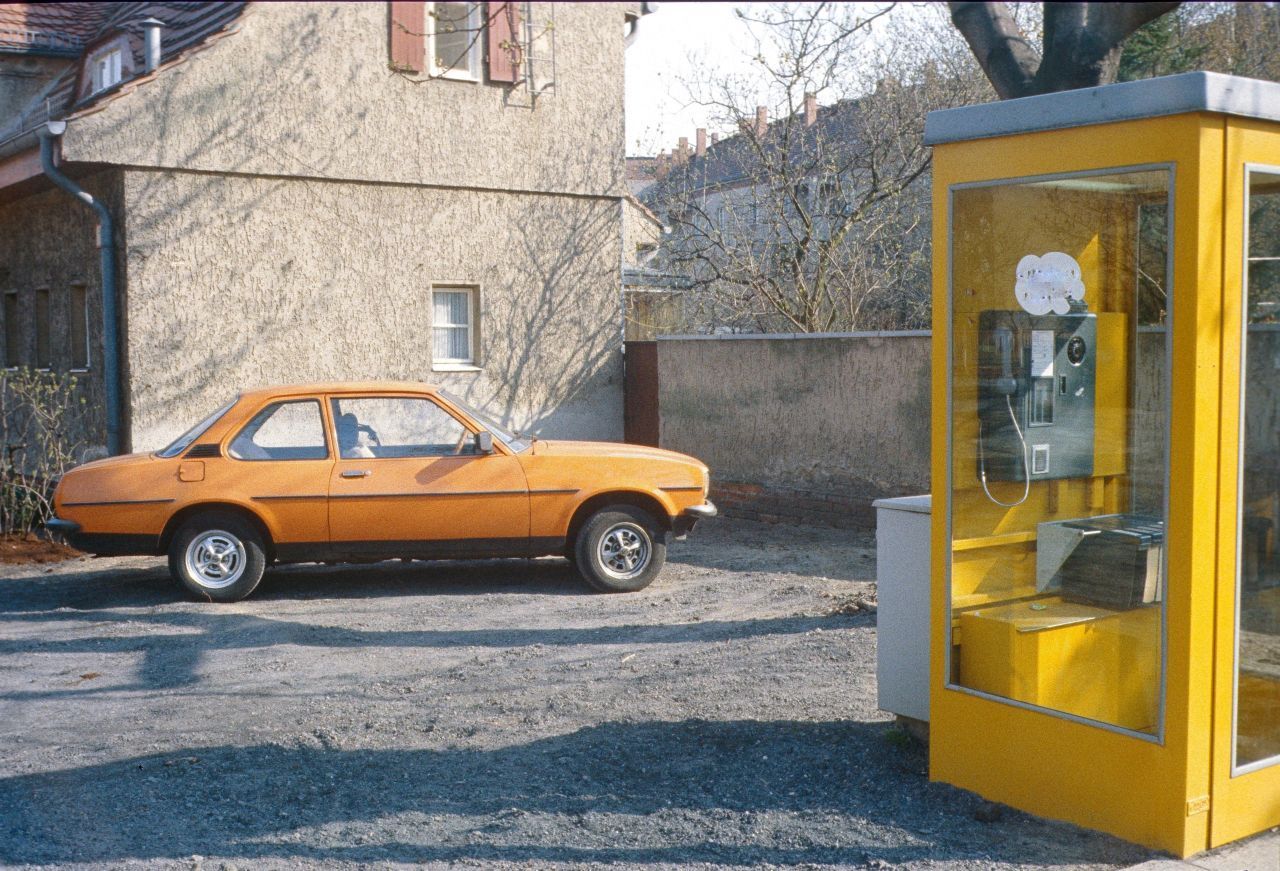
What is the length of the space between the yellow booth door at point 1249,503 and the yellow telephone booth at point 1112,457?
10mm

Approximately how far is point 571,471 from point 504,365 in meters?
6.44

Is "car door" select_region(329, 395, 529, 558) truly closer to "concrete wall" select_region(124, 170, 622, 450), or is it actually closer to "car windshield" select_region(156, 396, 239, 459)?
"car windshield" select_region(156, 396, 239, 459)

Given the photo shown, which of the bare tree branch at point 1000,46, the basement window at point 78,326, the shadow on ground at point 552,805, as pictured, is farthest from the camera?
the basement window at point 78,326

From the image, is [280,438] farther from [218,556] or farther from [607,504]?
[607,504]

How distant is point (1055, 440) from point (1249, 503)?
101cm

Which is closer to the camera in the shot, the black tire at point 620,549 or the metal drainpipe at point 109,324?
the black tire at point 620,549

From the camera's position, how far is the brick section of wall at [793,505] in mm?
12984

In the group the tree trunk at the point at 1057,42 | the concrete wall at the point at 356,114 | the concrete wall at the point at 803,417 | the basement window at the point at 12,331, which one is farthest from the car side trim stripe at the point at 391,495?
the basement window at the point at 12,331

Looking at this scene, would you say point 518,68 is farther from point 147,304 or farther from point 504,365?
point 147,304

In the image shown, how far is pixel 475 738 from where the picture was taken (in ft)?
20.9

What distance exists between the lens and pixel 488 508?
10055 millimetres

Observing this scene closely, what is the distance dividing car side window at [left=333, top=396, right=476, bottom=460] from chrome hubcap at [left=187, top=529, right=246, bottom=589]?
1063mm

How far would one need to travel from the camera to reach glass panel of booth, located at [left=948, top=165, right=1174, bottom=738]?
5.21m

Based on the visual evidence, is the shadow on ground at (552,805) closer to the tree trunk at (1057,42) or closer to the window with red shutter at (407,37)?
the tree trunk at (1057,42)
